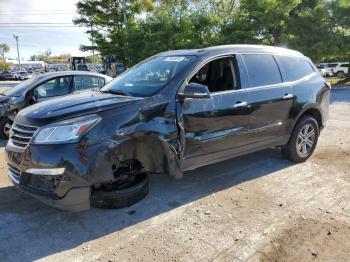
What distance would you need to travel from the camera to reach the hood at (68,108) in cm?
332

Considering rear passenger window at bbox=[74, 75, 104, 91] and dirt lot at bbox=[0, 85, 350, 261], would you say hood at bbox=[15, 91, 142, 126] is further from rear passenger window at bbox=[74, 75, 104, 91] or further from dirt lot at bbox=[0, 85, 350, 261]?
rear passenger window at bbox=[74, 75, 104, 91]

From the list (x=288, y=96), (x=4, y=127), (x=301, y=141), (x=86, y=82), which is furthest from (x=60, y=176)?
(x=86, y=82)

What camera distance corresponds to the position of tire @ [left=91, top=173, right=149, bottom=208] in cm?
368

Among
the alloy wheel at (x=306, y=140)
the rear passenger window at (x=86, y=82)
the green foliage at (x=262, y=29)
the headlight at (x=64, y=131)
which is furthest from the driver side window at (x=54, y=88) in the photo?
the green foliage at (x=262, y=29)

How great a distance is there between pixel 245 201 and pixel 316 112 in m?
2.38

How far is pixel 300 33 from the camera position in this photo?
21.6 metres

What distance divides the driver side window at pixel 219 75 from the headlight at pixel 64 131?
172 centimetres

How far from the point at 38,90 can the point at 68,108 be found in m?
4.66

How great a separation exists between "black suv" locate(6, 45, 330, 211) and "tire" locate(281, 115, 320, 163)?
0.6 inches

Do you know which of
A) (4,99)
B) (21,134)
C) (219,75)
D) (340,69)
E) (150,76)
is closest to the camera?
(21,134)

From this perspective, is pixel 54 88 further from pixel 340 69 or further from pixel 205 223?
pixel 340 69

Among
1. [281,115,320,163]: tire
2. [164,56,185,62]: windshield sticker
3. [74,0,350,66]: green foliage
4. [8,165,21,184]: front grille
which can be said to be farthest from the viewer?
[74,0,350,66]: green foliage

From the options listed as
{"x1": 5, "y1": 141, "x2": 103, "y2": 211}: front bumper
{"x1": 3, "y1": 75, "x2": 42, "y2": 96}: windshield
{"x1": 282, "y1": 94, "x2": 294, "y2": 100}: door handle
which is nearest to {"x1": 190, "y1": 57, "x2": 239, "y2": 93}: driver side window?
{"x1": 282, "y1": 94, "x2": 294, "y2": 100}: door handle

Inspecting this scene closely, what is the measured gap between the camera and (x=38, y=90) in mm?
7633
